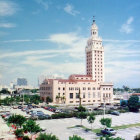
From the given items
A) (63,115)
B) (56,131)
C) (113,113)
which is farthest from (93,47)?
(56,131)

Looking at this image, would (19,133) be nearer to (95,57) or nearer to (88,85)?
(88,85)

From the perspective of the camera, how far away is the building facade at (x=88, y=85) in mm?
81062

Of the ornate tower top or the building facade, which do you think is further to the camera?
the ornate tower top

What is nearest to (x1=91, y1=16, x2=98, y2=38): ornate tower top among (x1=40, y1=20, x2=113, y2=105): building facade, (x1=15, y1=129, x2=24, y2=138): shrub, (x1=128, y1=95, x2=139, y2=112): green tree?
(x1=40, y1=20, x2=113, y2=105): building facade

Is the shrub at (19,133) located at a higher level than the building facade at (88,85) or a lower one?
lower

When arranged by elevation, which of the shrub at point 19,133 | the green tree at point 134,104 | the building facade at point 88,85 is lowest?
the shrub at point 19,133

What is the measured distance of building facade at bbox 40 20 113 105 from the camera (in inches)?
3191

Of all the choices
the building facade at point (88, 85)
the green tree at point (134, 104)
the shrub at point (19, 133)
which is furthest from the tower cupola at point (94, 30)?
the shrub at point (19, 133)

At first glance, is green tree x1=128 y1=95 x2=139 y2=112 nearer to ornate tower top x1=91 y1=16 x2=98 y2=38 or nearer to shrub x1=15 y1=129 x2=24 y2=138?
shrub x1=15 y1=129 x2=24 y2=138

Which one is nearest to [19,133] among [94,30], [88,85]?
[88,85]

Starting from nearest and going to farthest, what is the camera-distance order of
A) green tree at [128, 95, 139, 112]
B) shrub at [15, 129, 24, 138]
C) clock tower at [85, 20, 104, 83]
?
shrub at [15, 129, 24, 138] → green tree at [128, 95, 139, 112] → clock tower at [85, 20, 104, 83]

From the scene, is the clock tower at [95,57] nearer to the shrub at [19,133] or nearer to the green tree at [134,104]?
the green tree at [134,104]

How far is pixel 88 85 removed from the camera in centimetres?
8519

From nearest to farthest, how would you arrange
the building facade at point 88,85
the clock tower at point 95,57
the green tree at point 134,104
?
the green tree at point 134,104 < the building facade at point 88,85 < the clock tower at point 95,57
